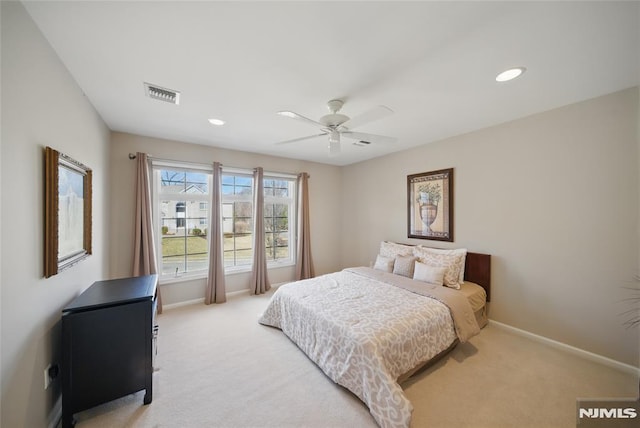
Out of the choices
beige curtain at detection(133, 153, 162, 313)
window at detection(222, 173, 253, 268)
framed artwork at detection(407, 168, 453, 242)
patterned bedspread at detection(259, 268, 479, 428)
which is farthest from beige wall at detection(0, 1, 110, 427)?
framed artwork at detection(407, 168, 453, 242)

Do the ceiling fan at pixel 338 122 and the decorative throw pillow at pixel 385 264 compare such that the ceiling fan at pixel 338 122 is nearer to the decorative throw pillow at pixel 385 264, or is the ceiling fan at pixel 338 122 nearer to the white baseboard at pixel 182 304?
the decorative throw pillow at pixel 385 264

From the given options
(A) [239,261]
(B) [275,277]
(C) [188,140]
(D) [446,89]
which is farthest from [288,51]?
(B) [275,277]

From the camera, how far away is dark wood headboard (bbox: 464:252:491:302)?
2.87m

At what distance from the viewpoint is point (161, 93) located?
2.05 meters

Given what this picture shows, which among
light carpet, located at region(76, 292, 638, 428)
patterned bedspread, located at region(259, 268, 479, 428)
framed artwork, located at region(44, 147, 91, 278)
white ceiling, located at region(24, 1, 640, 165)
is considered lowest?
light carpet, located at region(76, 292, 638, 428)

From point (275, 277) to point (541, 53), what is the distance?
4.36 metres

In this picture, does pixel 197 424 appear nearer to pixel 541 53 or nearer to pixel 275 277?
pixel 275 277

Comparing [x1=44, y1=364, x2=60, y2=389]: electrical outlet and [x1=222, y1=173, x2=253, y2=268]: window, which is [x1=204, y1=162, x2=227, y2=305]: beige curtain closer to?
[x1=222, y1=173, x2=253, y2=268]: window

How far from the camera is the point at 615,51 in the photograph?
1549 millimetres

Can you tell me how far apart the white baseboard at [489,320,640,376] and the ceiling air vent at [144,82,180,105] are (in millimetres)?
4358

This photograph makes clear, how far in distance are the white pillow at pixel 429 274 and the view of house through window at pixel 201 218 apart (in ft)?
8.47

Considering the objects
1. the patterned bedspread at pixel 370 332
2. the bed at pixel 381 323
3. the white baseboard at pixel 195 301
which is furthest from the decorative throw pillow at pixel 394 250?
the white baseboard at pixel 195 301

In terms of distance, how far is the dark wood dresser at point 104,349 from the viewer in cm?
147

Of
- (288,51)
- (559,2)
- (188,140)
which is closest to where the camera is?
(559,2)
